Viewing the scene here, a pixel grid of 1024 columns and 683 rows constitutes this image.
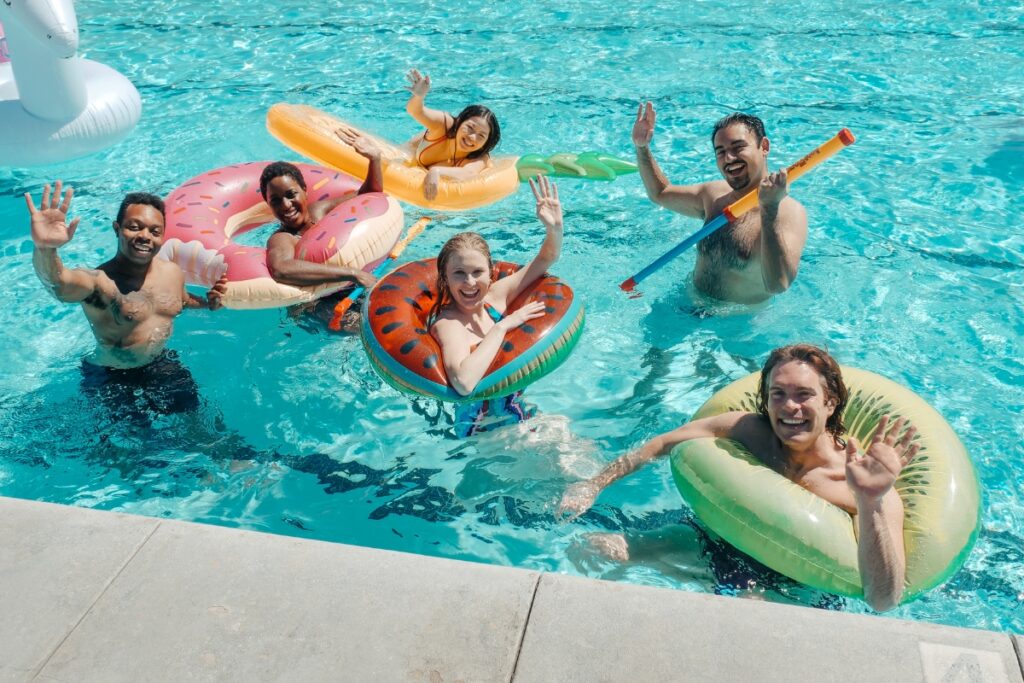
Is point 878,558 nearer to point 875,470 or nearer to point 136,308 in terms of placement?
point 875,470

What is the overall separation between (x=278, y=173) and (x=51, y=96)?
259 cm

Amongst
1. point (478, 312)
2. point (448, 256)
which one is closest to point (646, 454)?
point (478, 312)

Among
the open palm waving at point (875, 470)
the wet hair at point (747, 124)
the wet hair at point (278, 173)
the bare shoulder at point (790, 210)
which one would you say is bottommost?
the open palm waving at point (875, 470)

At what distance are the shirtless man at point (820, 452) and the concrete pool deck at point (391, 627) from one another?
28 centimetres

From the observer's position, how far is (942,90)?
26.3 ft

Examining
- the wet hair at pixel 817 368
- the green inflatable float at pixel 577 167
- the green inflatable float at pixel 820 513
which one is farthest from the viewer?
the green inflatable float at pixel 577 167

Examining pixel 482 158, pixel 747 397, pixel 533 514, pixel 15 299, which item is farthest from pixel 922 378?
pixel 15 299

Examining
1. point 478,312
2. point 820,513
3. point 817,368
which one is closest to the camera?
point 820,513

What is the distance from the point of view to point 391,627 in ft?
8.74

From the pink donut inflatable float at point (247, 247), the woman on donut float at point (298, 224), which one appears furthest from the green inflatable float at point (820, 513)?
the pink donut inflatable float at point (247, 247)

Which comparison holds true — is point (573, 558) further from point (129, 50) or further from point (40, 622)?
point (129, 50)

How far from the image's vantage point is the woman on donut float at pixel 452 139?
248 inches

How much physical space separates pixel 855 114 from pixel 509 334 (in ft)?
16.7

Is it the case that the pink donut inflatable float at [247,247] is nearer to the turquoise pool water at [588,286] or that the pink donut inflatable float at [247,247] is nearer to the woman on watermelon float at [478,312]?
the turquoise pool water at [588,286]
